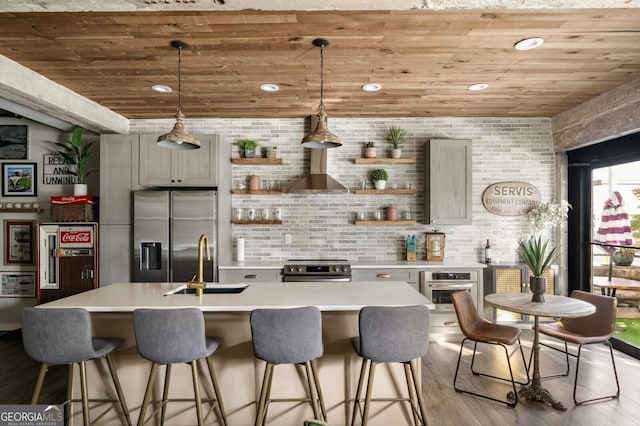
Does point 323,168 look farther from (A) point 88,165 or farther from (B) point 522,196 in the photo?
(A) point 88,165

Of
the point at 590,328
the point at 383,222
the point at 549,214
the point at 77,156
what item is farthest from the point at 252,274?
the point at 549,214

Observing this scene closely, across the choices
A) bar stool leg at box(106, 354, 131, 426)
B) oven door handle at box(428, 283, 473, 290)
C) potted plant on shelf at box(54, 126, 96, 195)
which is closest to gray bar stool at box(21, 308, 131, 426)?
bar stool leg at box(106, 354, 131, 426)

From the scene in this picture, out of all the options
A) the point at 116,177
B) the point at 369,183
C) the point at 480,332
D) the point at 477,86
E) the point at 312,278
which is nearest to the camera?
the point at 480,332

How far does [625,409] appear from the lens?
2.97m

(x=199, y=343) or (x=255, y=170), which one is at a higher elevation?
(x=255, y=170)

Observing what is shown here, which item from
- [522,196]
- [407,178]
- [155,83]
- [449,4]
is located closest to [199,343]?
[449,4]

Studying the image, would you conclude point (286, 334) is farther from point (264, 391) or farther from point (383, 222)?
point (383, 222)

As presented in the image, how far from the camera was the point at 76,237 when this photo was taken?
4543mm

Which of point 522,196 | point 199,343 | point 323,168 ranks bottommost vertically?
point 199,343

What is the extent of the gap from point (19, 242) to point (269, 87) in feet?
13.7

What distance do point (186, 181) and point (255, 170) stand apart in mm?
970

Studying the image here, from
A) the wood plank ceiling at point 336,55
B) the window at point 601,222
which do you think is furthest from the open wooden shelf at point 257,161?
the window at point 601,222

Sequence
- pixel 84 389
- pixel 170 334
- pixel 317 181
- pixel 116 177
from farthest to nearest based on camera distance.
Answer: pixel 317 181 → pixel 116 177 → pixel 84 389 → pixel 170 334

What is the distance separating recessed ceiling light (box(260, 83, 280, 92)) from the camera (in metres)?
3.86
